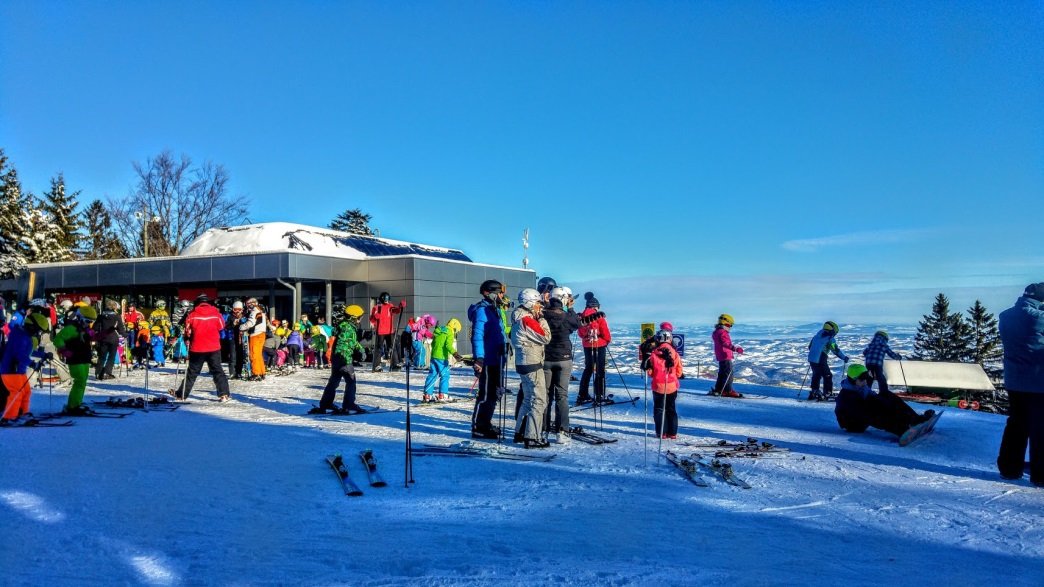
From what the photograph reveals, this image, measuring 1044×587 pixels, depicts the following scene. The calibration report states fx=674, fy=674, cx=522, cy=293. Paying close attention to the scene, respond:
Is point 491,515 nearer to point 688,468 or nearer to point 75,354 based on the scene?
point 688,468

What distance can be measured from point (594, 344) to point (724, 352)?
3926 mm

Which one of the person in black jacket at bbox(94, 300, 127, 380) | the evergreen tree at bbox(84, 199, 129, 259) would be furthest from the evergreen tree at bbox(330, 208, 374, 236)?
the person in black jacket at bbox(94, 300, 127, 380)

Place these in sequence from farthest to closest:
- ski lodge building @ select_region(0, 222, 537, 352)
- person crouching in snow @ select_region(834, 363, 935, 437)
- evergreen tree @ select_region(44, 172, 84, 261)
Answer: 1. evergreen tree @ select_region(44, 172, 84, 261)
2. ski lodge building @ select_region(0, 222, 537, 352)
3. person crouching in snow @ select_region(834, 363, 935, 437)

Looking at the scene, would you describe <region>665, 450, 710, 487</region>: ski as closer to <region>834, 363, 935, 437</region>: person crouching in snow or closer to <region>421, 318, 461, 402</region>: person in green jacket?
<region>834, 363, 935, 437</region>: person crouching in snow

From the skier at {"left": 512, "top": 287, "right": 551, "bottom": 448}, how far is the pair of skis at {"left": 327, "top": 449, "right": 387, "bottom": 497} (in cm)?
177

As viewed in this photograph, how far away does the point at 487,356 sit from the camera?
8.30m

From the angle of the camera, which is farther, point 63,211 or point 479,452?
point 63,211

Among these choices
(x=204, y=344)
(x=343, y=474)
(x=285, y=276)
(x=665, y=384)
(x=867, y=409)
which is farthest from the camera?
(x=285, y=276)

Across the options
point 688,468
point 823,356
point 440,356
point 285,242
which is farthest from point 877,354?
point 285,242

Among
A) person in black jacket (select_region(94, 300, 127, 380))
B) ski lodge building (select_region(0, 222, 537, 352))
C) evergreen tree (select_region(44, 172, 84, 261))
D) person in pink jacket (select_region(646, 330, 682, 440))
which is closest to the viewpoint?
person in pink jacket (select_region(646, 330, 682, 440))

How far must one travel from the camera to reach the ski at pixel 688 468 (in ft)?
20.2

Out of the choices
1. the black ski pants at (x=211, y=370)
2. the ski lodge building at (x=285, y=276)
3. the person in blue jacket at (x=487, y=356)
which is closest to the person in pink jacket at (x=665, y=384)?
the person in blue jacket at (x=487, y=356)

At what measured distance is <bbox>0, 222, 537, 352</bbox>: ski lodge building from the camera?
25844mm

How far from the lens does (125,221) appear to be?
48281 millimetres
